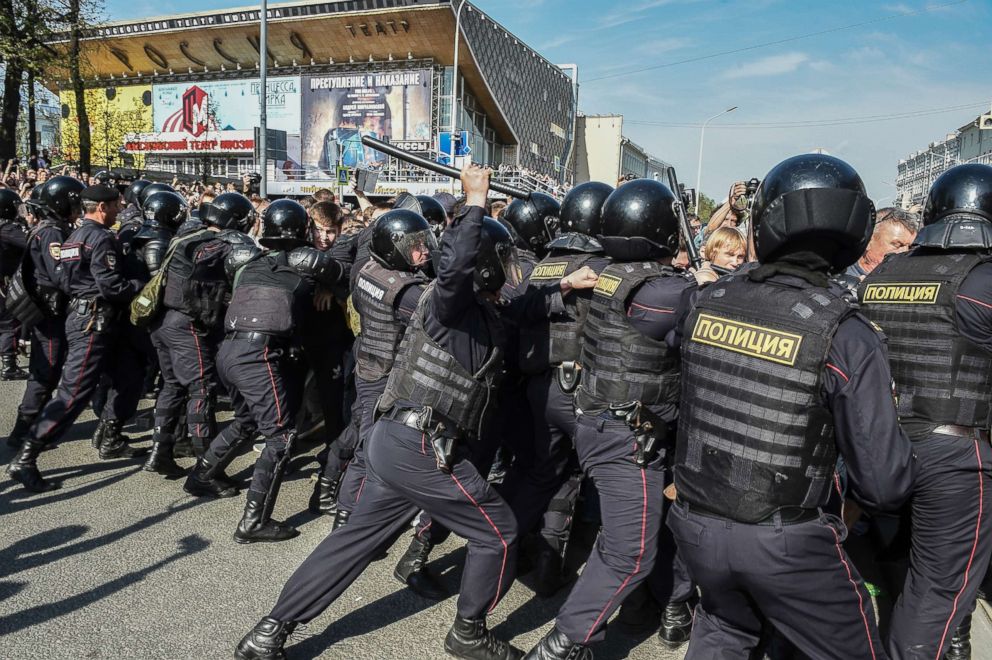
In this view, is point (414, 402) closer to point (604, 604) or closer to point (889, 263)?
point (604, 604)

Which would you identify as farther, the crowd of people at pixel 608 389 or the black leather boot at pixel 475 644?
the black leather boot at pixel 475 644

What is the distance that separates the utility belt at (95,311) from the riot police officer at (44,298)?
40 centimetres

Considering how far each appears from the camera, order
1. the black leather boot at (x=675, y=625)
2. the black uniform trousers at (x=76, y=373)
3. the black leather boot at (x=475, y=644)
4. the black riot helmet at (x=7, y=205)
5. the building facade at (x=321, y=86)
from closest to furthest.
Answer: the black leather boot at (x=475, y=644)
the black leather boot at (x=675, y=625)
the black uniform trousers at (x=76, y=373)
the black riot helmet at (x=7, y=205)
the building facade at (x=321, y=86)

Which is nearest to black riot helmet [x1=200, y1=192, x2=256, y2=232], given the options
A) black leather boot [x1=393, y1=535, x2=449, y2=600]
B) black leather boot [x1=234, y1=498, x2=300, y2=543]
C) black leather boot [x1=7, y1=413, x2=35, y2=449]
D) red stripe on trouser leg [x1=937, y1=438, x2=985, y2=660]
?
black leather boot [x1=7, y1=413, x2=35, y2=449]

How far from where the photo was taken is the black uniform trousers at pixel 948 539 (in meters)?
3.11

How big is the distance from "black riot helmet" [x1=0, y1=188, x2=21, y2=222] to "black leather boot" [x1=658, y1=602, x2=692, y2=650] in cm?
683

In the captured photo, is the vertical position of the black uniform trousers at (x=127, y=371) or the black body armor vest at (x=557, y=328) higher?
the black body armor vest at (x=557, y=328)

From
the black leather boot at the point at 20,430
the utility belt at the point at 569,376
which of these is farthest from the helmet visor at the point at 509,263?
the black leather boot at the point at 20,430

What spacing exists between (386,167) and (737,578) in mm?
37888

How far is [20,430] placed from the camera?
592 centimetres

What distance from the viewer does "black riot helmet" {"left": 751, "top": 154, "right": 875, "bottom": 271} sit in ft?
7.39

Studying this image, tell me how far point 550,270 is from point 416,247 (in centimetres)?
75

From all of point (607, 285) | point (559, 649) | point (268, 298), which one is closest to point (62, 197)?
point (268, 298)

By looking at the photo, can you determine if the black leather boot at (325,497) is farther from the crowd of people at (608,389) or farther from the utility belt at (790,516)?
the utility belt at (790,516)
